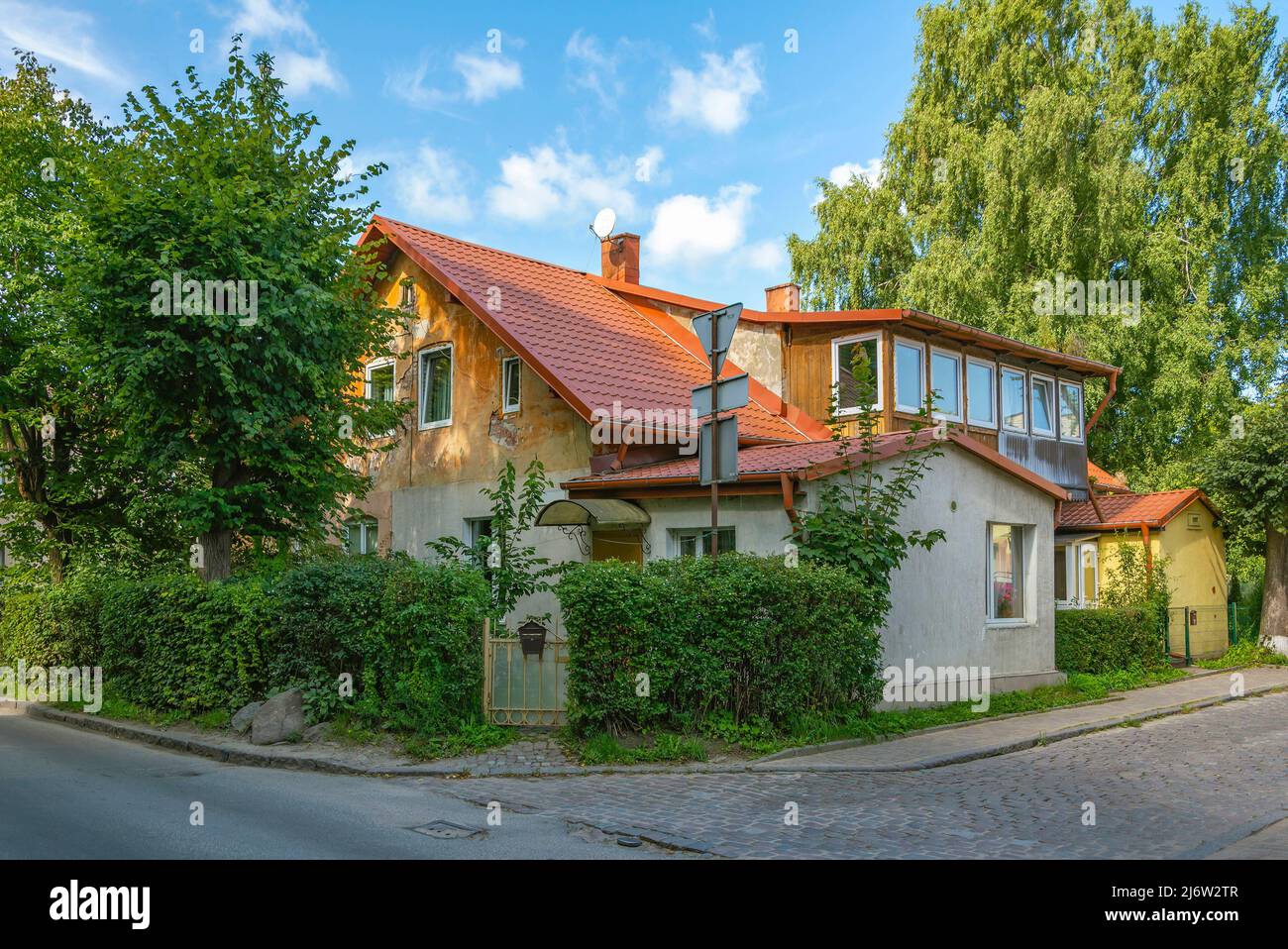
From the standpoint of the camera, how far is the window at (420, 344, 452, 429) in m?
18.8

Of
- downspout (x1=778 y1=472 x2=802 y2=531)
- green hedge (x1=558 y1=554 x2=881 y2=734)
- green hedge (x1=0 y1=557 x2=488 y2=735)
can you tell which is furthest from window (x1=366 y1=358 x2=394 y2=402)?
green hedge (x1=558 y1=554 x2=881 y2=734)

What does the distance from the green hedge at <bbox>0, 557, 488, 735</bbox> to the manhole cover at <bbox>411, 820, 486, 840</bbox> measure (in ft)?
9.57

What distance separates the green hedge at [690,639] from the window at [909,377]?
24.1 feet

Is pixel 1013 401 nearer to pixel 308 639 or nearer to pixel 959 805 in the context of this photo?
pixel 959 805

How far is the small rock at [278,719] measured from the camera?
1120cm

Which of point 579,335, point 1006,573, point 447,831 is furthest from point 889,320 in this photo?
point 447,831

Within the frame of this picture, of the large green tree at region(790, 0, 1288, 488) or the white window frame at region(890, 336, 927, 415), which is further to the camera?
the large green tree at region(790, 0, 1288, 488)

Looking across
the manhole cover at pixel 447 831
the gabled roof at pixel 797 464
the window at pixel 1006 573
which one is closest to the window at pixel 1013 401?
the gabled roof at pixel 797 464

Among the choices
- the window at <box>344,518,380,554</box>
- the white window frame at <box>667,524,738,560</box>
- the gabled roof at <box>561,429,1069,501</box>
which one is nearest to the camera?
the gabled roof at <box>561,429,1069,501</box>

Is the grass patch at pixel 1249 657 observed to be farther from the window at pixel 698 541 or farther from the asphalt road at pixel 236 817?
the asphalt road at pixel 236 817

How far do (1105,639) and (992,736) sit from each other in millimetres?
6921

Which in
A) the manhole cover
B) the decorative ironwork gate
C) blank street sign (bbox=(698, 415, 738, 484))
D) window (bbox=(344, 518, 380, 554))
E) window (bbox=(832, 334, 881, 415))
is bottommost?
the manhole cover

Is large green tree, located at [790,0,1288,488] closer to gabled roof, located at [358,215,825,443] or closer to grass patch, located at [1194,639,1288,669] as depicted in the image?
grass patch, located at [1194,639,1288,669]
